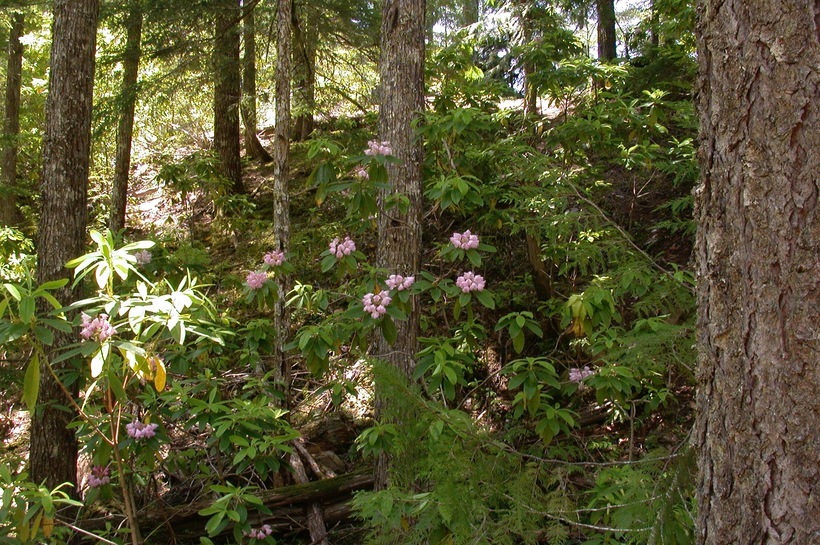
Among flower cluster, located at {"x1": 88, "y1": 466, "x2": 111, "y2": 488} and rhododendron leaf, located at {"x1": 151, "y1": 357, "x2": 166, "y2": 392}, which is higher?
rhododendron leaf, located at {"x1": 151, "y1": 357, "x2": 166, "y2": 392}

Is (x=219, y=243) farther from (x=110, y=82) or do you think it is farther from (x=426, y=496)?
(x=426, y=496)

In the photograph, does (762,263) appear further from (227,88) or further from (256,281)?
(227,88)

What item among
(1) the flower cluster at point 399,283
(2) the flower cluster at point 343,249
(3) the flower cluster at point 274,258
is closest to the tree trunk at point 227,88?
(3) the flower cluster at point 274,258

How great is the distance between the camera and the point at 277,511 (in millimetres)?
4816

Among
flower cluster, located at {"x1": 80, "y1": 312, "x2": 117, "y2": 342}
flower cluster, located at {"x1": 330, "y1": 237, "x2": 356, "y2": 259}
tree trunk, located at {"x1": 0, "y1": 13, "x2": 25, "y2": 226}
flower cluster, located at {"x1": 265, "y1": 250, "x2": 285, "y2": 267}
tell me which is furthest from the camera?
tree trunk, located at {"x1": 0, "y1": 13, "x2": 25, "y2": 226}

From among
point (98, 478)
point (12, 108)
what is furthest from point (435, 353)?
point (12, 108)

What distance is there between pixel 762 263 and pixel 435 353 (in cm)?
225

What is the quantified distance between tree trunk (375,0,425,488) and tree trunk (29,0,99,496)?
236 cm

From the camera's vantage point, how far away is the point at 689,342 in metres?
2.91

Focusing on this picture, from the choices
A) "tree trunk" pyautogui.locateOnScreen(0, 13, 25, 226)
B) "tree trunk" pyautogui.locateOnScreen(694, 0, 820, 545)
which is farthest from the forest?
"tree trunk" pyautogui.locateOnScreen(0, 13, 25, 226)

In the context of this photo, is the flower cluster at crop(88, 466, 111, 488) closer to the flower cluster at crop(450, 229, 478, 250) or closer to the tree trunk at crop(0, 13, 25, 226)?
the flower cluster at crop(450, 229, 478, 250)

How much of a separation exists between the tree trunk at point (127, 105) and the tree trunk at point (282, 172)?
8.47 feet

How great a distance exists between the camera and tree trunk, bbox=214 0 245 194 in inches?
291

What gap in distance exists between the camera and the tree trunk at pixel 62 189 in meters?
4.80
